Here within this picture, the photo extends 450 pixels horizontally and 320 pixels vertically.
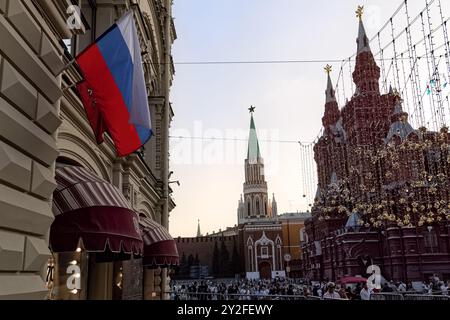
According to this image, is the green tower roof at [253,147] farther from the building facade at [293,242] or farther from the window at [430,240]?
the window at [430,240]

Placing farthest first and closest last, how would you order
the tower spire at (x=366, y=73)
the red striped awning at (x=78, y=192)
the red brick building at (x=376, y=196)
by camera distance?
the tower spire at (x=366, y=73) < the red brick building at (x=376, y=196) < the red striped awning at (x=78, y=192)

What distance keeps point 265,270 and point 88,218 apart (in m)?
86.5

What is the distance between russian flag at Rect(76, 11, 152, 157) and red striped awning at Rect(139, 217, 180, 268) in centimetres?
476

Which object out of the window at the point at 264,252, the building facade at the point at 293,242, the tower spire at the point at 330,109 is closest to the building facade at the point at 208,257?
the window at the point at 264,252

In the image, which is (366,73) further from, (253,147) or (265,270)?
(253,147)

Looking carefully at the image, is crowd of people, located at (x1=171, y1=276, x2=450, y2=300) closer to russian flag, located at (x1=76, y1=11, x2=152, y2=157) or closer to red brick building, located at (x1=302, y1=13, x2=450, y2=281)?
red brick building, located at (x1=302, y1=13, x2=450, y2=281)

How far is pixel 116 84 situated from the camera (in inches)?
244

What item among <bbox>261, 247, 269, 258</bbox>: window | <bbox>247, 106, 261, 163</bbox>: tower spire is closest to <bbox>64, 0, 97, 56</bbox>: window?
<bbox>261, 247, 269, 258</bbox>: window

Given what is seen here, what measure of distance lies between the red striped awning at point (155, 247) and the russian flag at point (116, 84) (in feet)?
15.6

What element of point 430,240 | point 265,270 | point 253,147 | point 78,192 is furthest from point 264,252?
point 78,192

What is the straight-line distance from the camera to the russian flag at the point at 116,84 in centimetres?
601

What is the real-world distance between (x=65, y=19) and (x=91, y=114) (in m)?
1.42

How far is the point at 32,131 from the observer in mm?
4832

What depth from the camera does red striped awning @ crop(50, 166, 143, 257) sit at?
6.02m
